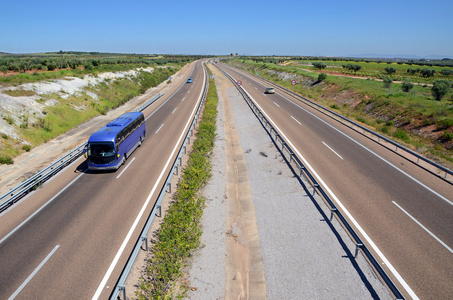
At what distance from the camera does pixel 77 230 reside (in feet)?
36.9

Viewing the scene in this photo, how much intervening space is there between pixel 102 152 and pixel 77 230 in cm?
629

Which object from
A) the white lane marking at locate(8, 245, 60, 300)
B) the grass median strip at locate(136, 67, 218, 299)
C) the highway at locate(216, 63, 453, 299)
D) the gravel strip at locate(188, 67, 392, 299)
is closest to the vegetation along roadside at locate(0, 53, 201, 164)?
the white lane marking at locate(8, 245, 60, 300)

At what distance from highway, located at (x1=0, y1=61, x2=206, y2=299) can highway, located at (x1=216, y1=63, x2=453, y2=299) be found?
9.65 m

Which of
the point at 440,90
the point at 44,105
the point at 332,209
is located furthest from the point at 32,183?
the point at 440,90

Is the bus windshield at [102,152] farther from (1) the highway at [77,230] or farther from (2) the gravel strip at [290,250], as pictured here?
(2) the gravel strip at [290,250]

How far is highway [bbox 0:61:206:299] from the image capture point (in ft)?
28.3

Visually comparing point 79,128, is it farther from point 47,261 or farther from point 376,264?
point 376,264

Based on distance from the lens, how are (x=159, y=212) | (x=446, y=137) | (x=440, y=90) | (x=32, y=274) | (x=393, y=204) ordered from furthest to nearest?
(x=440, y=90)
(x=446, y=137)
(x=393, y=204)
(x=159, y=212)
(x=32, y=274)

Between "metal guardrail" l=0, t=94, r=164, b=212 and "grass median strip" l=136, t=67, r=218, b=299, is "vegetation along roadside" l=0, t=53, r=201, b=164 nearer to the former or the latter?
"metal guardrail" l=0, t=94, r=164, b=212

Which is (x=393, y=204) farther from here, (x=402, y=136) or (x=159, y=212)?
(x=402, y=136)

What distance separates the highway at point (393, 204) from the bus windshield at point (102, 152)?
1281 centimetres

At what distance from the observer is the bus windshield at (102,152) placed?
1633 centimetres

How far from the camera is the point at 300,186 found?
46.8 feet

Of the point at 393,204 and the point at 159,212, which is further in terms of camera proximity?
the point at 393,204
